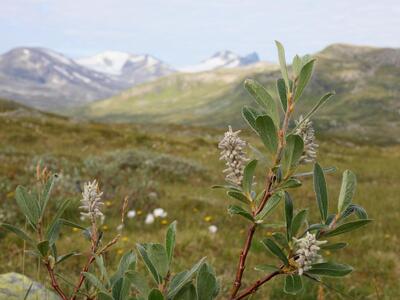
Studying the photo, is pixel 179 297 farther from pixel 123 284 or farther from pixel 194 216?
pixel 194 216

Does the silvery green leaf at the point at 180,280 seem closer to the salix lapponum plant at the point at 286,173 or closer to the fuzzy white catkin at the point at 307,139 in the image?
the salix lapponum plant at the point at 286,173

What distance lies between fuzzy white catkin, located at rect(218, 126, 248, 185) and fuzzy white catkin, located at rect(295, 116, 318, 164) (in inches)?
8.5

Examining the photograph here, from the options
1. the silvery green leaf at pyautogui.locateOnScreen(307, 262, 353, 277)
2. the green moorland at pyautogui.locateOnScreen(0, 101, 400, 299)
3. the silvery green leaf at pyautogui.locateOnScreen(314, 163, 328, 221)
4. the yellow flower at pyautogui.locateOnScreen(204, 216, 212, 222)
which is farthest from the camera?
the yellow flower at pyautogui.locateOnScreen(204, 216, 212, 222)

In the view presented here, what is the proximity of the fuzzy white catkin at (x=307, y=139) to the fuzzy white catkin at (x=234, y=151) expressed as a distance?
0.71ft

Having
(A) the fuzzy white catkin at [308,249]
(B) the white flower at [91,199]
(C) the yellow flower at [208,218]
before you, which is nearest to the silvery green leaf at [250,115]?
(A) the fuzzy white catkin at [308,249]

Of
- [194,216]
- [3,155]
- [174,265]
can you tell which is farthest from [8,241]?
[3,155]

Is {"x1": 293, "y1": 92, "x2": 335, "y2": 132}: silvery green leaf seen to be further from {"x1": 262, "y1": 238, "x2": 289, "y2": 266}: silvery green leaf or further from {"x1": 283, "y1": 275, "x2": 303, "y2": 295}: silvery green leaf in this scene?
{"x1": 283, "y1": 275, "x2": 303, "y2": 295}: silvery green leaf

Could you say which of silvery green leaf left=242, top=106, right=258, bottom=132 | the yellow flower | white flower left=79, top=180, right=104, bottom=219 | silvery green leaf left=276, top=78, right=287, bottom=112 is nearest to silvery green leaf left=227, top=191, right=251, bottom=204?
silvery green leaf left=242, top=106, right=258, bottom=132

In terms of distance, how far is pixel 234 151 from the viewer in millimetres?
1501

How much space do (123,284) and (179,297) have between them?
22 cm

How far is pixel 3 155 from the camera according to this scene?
14.7m

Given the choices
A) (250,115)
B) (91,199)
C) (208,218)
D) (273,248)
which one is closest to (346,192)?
(273,248)

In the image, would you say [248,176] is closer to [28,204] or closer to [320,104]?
[320,104]

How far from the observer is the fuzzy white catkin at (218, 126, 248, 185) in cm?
149
